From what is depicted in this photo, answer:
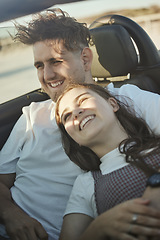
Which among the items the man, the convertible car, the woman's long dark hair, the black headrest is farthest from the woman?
the black headrest

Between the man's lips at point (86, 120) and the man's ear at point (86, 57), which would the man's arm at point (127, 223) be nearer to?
the man's lips at point (86, 120)

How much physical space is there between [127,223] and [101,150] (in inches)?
19.1

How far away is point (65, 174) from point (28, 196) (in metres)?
0.21

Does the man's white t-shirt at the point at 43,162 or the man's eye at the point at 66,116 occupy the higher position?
the man's eye at the point at 66,116

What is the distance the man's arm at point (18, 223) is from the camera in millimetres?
1397

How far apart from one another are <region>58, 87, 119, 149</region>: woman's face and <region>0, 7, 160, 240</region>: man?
0.23m

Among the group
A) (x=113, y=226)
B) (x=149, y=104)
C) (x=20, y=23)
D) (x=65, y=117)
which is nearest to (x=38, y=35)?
(x=20, y=23)

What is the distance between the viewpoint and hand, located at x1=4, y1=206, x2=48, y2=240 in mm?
1395

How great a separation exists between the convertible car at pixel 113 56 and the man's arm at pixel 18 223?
20.8 inches

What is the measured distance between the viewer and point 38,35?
1.92m

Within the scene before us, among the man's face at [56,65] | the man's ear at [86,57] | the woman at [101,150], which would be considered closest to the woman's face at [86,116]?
the woman at [101,150]

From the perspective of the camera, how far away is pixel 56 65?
6.30 ft

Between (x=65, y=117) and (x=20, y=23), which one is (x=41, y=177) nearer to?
(x=65, y=117)

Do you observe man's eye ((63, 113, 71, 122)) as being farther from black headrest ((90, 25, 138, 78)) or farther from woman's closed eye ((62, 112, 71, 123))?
black headrest ((90, 25, 138, 78))
